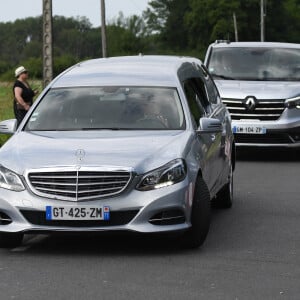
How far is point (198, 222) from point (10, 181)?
5.03 feet

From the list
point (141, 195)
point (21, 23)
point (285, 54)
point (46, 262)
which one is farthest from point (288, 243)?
point (21, 23)

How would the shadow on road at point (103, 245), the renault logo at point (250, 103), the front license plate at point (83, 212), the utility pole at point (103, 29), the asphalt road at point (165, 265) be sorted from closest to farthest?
1. the asphalt road at point (165, 265)
2. the front license plate at point (83, 212)
3. the shadow on road at point (103, 245)
4. the renault logo at point (250, 103)
5. the utility pole at point (103, 29)

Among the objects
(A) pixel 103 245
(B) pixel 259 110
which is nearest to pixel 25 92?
(B) pixel 259 110

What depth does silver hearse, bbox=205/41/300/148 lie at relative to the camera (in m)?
18.3

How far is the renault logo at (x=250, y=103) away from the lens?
60.6 feet

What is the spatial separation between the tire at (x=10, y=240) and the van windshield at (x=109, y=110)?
3.89 feet

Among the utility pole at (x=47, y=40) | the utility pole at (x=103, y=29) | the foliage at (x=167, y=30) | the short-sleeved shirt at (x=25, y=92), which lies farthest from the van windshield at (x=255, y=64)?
the foliage at (x=167, y=30)

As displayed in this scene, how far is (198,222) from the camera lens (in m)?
9.46

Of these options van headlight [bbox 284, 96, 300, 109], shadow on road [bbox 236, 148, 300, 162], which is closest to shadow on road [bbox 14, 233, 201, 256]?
van headlight [bbox 284, 96, 300, 109]

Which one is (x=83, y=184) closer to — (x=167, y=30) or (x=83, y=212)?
(x=83, y=212)

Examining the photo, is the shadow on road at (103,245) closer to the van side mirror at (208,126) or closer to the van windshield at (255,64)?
the van side mirror at (208,126)

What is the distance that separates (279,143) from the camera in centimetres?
1845

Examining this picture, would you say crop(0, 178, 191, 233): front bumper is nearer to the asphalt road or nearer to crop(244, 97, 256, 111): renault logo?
the asphalt road

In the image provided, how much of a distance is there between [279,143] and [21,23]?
133143 mm
